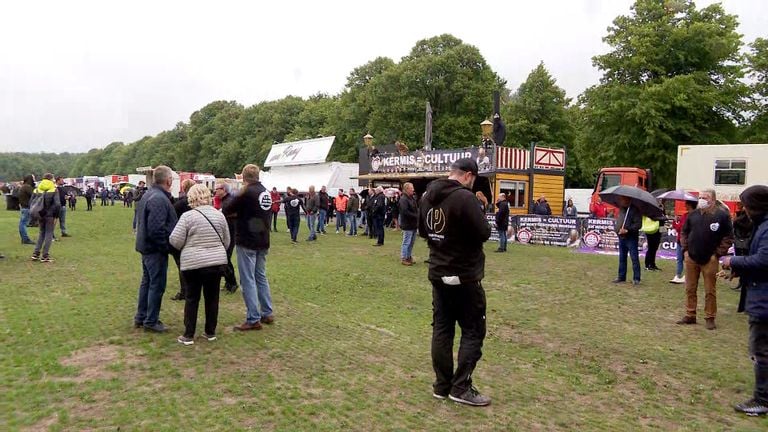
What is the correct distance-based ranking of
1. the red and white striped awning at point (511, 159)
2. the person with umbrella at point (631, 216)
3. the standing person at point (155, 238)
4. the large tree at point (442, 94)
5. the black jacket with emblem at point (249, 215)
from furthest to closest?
the large tree at point (442, 94), the red and white striped awning at point (511, 159), the person with umbrella at point (631, 216), the black jacket with emblem at point (249, 215), the standing person at point (155, 238)

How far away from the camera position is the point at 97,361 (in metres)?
5.59

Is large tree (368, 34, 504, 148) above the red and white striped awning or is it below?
above

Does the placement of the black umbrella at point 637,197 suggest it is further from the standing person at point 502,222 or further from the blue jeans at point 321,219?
the blue jeans at point 321,219

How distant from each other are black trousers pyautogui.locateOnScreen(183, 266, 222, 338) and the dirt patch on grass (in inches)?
25.5

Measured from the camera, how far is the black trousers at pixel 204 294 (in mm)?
6062

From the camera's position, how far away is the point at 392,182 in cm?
2908

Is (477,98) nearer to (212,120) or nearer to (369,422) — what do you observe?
(369,422)

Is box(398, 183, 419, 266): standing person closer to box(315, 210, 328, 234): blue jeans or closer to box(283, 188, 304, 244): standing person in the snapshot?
box(283, 188, 304, 244): standing person

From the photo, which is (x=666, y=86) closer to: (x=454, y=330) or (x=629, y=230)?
(x=629, y=230)

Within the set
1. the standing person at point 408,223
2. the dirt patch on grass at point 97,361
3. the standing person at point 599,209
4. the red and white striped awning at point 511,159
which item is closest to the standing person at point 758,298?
the dirt patch on grass at point 97,361

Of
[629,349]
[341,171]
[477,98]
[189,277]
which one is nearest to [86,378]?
[189,277]

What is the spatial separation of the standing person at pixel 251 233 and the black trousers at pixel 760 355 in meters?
4.92

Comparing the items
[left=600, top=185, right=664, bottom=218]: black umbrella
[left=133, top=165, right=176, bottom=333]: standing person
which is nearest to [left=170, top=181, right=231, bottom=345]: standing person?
[left=133, top=165, right=176, bottom=333]: standing person

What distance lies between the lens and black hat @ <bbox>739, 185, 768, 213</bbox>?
485 cm
